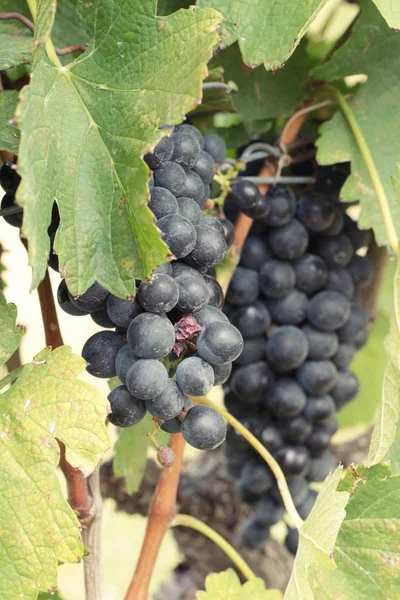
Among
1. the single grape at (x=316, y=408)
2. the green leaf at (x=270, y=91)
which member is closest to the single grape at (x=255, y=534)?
the single grape at (x=316, y=408)

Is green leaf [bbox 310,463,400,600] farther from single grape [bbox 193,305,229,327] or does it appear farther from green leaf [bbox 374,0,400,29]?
green leaf [bbox 374,0,400,29]

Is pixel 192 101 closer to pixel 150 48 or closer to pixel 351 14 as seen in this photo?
pixel 150 48

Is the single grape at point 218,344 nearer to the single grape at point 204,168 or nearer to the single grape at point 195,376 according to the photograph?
the single grape at point 195,376

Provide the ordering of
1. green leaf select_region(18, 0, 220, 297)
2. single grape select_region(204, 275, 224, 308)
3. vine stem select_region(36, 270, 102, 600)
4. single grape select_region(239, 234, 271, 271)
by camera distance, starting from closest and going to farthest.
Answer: green leaf select_region(18, 0, 220, 297) < single grape select_region(204, 275, 224, 308) < vine stem select_region(36, 270, 102, 600) < single grape select_region(239, 234, 271, 271)

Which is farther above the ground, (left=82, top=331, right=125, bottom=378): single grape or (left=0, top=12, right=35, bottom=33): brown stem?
(left=0, top=12, right=35, bottom=33): brown stem

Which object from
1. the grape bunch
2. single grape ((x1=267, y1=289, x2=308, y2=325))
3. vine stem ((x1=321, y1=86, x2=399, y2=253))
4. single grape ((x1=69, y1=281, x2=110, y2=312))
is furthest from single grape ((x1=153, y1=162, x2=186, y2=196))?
single grape ((x1=267, y1=289, x2=308, y2=325))

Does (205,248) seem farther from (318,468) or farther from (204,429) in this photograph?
(318,468)
